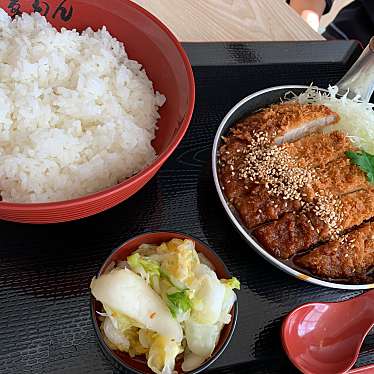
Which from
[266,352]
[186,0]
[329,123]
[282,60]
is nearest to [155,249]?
[266,352]

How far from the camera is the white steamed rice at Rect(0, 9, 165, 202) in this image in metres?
1.63

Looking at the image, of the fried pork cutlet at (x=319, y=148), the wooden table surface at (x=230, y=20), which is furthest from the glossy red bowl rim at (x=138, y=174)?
the wooden table surface at (x=230, y=20)

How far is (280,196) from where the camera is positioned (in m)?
1.86

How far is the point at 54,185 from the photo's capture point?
5.34 feet

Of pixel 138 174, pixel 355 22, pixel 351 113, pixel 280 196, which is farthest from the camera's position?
pixel 355 22

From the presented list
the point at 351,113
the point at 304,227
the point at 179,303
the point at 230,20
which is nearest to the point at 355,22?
the point at 230,20

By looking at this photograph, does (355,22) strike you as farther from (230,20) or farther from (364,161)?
(364,161)

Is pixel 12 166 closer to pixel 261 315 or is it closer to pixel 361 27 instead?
pixel 261 315

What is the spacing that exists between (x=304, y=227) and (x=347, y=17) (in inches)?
86.7

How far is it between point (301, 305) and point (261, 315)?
0.14 m

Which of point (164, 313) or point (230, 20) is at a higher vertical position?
point (230, 20)

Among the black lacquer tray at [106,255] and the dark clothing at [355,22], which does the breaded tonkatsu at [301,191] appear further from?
the dark clothing at [355,22]

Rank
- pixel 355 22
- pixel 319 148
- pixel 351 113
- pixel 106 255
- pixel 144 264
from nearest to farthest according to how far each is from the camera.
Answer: pixel 144 264
pixel 106 255
pixel 319 148
pixel 351 113
pixel 355 22

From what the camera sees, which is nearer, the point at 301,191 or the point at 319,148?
the point at 301,191
